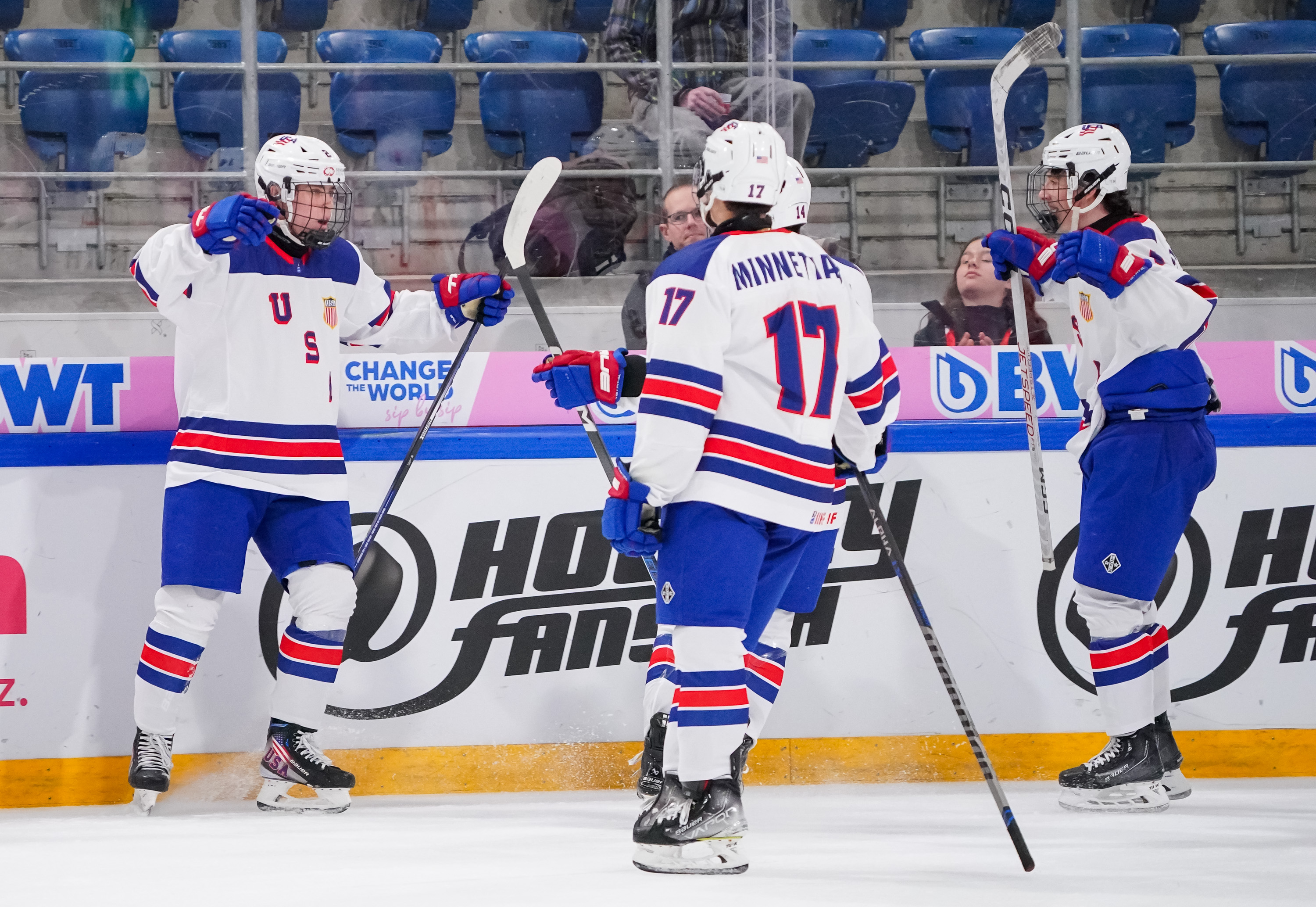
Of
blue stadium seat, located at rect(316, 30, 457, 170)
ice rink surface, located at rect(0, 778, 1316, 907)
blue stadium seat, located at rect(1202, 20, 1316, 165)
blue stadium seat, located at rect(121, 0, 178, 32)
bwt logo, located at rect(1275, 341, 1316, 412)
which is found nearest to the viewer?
ice rink surface, located at rect(0, 778, 1316, 907)

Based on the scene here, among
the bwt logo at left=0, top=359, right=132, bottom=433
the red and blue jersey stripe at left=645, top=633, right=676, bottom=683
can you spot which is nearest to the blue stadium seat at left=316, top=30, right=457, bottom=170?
the bwt logo at left=0, top=359, right=132, bottom=433

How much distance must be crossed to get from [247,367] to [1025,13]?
3.13 metres

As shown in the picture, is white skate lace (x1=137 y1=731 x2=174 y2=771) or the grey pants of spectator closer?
white skate lace (x1=137 y1=731 x2=174 y2=771)

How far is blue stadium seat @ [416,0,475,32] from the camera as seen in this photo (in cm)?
453

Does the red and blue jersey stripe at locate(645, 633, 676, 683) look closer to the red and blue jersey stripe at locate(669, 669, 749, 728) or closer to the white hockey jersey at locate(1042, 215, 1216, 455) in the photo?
the red and blue jersey stripe at locate(669, 669, 749, 728)

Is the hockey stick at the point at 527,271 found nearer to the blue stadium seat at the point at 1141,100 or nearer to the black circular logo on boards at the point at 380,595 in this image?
the black circular logo on boards at the point at 380,595

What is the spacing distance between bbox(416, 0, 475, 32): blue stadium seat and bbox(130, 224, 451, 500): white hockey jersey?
70.1 inches

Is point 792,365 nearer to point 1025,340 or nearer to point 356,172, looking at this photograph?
point 1025,340

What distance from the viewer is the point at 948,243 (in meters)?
3.99

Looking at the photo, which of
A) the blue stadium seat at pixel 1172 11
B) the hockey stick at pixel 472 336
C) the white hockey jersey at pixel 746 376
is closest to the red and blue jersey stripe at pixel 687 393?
the white hockey jersey at pixel 746 376

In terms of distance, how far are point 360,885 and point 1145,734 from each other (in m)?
1.72

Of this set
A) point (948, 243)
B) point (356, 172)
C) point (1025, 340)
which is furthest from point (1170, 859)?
point (356, 172)

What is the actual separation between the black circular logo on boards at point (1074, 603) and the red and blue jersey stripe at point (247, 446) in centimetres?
179

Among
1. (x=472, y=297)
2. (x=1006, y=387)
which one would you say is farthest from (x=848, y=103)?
(x=472, y=297)
